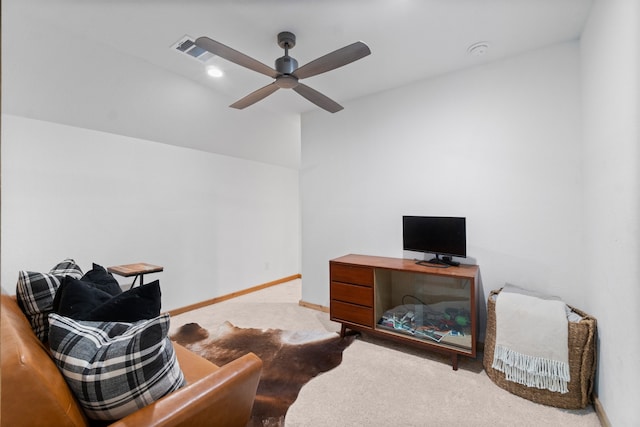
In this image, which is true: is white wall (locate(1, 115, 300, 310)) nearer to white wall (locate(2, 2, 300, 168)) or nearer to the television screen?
white wall (locate(2, 2, 300, 168))

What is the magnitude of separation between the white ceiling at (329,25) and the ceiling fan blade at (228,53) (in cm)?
38

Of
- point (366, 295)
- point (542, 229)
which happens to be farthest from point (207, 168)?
point (542, 229)

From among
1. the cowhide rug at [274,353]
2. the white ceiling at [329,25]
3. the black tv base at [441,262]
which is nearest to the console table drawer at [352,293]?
the cowhide rug at [274,353]

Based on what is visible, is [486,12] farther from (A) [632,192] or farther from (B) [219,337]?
(B) [219,337]

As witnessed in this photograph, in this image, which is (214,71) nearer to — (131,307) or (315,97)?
(315,97)

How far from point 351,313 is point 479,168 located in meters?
1.87

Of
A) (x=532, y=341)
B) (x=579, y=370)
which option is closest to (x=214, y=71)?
(x=532, y=341)

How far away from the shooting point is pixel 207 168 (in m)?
4.10

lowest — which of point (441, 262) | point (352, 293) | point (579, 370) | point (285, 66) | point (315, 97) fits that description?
point (579, 370)

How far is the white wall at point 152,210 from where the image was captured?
106 inches

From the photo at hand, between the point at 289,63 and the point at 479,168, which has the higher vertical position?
the point at 289,63

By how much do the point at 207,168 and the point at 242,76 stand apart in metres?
1.57

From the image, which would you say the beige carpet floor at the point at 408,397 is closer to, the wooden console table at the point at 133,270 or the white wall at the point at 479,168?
the white wall at the point at 479,168

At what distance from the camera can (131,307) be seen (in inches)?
50.9
